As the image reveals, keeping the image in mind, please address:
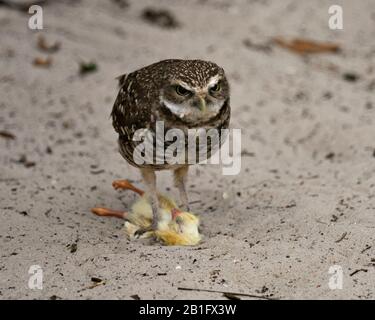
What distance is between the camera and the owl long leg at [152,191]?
4.77 meters

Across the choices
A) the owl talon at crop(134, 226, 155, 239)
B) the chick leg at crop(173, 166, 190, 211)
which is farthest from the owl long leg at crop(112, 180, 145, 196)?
the owl talon at crop(134, 226, 155, 239)

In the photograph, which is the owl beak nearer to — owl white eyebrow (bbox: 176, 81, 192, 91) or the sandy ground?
owl white eyebrow (bbox: 176, 81, 192, 91)

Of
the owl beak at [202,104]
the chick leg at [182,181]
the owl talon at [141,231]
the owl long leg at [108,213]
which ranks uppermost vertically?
the owl beak at [202,104]

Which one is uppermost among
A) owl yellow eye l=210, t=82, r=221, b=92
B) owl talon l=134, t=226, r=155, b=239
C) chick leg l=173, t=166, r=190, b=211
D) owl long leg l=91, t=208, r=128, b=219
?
owl yellow eye l=210, t=82, r=221, b=92

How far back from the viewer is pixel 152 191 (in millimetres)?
4855

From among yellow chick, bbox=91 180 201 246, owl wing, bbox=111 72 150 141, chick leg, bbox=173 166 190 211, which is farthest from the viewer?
chick leg, bbox=173 166 190 211

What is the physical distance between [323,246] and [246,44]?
17.4 feet

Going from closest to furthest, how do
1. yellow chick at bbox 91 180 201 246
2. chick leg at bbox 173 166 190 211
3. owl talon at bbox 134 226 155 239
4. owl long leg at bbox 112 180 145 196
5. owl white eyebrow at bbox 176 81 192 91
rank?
1. owl white eyebrow at bbox 176 81 192 91
2. yellow chick at bbox 91 180 201 246
3. owl talon at bbox 134 226 155 239
4. chick leg at bbox 173 166 190 211
5. owl long leg at bbox 112 180 145 196

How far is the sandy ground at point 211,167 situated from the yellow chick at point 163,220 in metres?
0.10

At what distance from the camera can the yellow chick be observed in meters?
4.63

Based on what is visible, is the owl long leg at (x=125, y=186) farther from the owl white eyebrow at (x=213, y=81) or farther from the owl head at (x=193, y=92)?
the owl white eyebrow at (x=213, y=81)

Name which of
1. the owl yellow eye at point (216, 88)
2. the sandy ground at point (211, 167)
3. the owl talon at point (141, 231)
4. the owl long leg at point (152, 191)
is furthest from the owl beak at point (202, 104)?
the owl talon at point (141, 231)

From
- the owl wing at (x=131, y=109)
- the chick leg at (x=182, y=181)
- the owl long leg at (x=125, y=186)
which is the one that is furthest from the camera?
the owl long leg at (x=125, y=186)

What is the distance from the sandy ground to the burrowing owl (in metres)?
0.79
